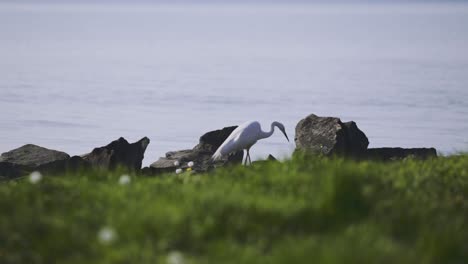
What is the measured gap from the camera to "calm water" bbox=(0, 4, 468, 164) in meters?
32.0

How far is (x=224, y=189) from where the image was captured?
10.2 m

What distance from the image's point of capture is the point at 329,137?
18344mm

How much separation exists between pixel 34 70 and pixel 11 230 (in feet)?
145

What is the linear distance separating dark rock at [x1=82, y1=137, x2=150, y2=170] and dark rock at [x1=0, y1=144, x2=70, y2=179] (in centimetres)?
55

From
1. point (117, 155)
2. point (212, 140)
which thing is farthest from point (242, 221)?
point (212, 140)

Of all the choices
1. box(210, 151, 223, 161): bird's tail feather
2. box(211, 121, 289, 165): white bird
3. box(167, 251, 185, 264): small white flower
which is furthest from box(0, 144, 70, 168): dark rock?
box(167, 251, 185, 264): small white flower

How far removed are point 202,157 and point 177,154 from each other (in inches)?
18.6

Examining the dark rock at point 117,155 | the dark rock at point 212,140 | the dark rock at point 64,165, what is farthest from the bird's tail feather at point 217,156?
the dark rock at point 64,165

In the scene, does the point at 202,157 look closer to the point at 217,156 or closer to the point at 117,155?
the point at 217,156

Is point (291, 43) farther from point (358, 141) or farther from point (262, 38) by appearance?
point (358, 141)

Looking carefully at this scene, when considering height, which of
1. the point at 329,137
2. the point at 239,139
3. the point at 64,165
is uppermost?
the point at 329,137

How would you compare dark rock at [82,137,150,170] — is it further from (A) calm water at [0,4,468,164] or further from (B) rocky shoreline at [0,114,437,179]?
(A) calm water at [0,4,468,164]

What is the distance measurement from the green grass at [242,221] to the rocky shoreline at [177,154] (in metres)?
6.30

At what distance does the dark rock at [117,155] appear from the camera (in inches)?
664
